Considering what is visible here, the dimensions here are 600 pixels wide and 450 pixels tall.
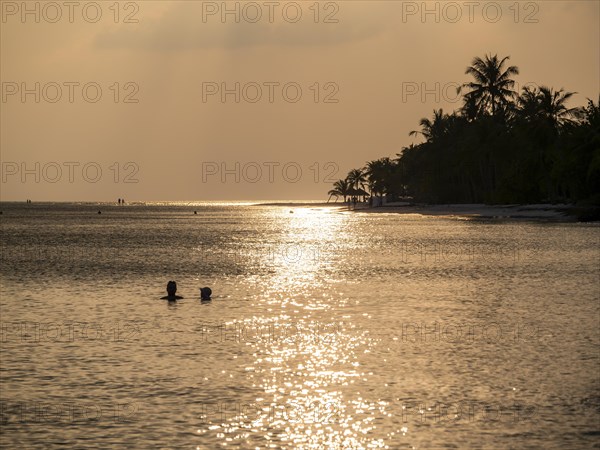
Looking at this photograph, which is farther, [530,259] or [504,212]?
[504,212]

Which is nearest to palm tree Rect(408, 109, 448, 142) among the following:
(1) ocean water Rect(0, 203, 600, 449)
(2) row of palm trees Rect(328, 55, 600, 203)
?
(2) row of palm trees Rect(328, 55, 600, 203)

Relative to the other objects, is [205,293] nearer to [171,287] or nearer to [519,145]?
[171,287]

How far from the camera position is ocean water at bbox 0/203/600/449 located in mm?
10969

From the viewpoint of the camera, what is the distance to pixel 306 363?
1534 centimetres

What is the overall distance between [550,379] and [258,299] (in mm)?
13668

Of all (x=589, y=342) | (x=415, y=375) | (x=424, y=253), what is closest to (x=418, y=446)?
(x=415, y=375)

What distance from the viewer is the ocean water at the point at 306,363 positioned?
1097cm

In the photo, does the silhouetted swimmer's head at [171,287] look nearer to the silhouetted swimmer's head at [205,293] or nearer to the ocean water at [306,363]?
the ocean water at [306,363]

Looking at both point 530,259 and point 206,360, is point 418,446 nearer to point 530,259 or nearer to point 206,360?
point 206,360

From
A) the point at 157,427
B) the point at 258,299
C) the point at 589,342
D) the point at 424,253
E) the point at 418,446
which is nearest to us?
the point at 418,446

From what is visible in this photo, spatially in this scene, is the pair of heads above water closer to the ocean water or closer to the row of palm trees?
the ocean water

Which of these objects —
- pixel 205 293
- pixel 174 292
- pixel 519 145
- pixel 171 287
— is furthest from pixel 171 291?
pixel 519 145

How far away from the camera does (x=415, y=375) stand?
561 inches

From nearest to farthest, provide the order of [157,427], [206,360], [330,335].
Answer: [157,427], [206,360], [330,335]
